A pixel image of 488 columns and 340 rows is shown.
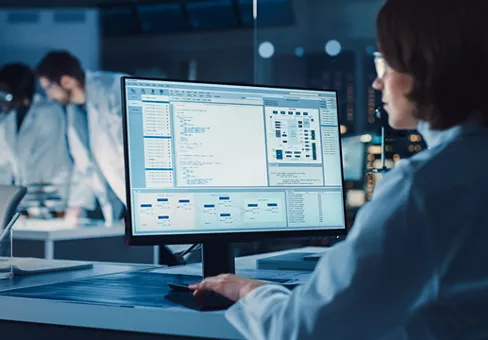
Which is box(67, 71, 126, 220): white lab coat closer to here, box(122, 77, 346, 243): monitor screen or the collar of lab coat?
box(122, 77, 346, 243): monitor screen

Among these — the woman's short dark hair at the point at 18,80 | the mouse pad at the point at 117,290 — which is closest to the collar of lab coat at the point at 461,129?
the mouse pad at the point at 117,290

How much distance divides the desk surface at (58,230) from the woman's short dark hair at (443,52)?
2.85 meters

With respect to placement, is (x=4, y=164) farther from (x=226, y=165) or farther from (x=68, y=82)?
(x=226, y=165)

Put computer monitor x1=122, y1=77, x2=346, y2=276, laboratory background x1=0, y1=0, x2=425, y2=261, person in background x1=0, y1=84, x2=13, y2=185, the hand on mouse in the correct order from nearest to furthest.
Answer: the hand on mouse
computer monitor x1=122, y1=77, x2=346, y2=276
laboratory background x1=0, y1=0, x2=425, y2=261
person in background x1=0, y1=84, x2=13, y2=185

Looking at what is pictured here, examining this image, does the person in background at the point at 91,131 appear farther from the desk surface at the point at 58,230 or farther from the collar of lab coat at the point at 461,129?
the collar of lab coat at the point at 461,129

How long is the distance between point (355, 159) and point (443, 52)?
3551mm

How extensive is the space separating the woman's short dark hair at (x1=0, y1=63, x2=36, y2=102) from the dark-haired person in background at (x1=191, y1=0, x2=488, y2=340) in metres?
3.68

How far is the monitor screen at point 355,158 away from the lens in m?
4.64

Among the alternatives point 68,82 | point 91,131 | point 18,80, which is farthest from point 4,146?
point 91,131

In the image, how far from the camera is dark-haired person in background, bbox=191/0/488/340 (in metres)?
1.13

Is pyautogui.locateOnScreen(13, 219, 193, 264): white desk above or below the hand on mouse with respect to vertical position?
above

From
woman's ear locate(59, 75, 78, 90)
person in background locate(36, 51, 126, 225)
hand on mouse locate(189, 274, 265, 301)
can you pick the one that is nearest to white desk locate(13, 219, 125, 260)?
person in background locate(36, 51, 126, 225)

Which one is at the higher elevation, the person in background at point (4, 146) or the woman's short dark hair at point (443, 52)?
the person in background at point (4, 146)

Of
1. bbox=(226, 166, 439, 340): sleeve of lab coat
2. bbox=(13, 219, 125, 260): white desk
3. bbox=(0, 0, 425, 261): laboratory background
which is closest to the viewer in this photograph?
bbox=(226, 166, 439, 340): sleeve of lab coat
